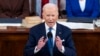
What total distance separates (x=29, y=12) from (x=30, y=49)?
2362 millimetres

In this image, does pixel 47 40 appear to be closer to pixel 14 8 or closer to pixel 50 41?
pixel 50 41

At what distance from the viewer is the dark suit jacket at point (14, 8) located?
4.84 metres

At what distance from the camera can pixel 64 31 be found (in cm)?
280

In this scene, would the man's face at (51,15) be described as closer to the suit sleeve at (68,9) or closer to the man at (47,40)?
the man at (47,40)

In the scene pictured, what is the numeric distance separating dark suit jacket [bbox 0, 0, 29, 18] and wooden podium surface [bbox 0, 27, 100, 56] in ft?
4.66

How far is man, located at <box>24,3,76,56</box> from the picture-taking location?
265cm

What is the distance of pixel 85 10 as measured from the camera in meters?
4.66

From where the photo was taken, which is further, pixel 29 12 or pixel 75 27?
pixel 29 12

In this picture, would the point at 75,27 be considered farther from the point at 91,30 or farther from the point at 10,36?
the point at 10,36

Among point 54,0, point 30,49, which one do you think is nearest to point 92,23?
point 30,49

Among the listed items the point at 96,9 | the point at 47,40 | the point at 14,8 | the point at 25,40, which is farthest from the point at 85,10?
the point at 47,40

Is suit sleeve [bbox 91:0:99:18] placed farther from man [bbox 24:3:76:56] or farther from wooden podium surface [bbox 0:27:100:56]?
man [bbox 24:3:76:56]

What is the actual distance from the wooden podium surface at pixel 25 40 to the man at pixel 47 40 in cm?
64

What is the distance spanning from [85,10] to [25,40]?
1543mm
